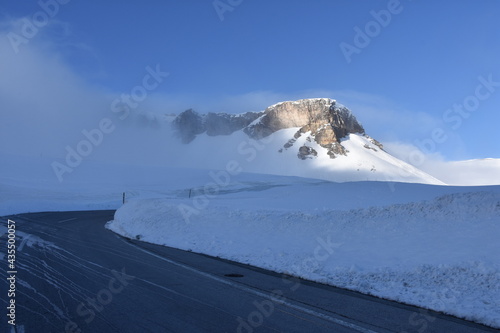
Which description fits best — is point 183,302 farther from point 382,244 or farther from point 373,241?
point 373,241

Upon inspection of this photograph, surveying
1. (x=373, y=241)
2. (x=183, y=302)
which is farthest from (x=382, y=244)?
(x=183, y=302)

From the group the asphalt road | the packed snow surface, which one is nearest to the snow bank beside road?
the packed snow surface

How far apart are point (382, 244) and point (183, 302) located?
22.5ft

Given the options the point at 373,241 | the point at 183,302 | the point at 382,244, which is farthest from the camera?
the point at 373,241

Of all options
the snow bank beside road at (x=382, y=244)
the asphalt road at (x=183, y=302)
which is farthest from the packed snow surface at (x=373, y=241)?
the asphalt road at (x=183, y=302)

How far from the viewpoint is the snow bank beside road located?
7.60 metres

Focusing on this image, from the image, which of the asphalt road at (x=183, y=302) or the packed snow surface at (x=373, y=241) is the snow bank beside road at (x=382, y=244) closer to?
the packed snow surface at (x=373, y=241)

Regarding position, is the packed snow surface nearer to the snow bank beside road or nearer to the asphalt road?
the snow bank beside road

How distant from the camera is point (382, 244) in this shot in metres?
11.1

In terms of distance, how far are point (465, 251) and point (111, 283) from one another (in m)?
8.57

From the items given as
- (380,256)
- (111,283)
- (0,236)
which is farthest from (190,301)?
(0,236)

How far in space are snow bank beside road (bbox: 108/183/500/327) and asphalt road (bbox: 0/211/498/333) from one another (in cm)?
83

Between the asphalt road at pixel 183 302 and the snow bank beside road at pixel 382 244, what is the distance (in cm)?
83

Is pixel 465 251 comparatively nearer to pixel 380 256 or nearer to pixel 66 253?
pixel 380 256
